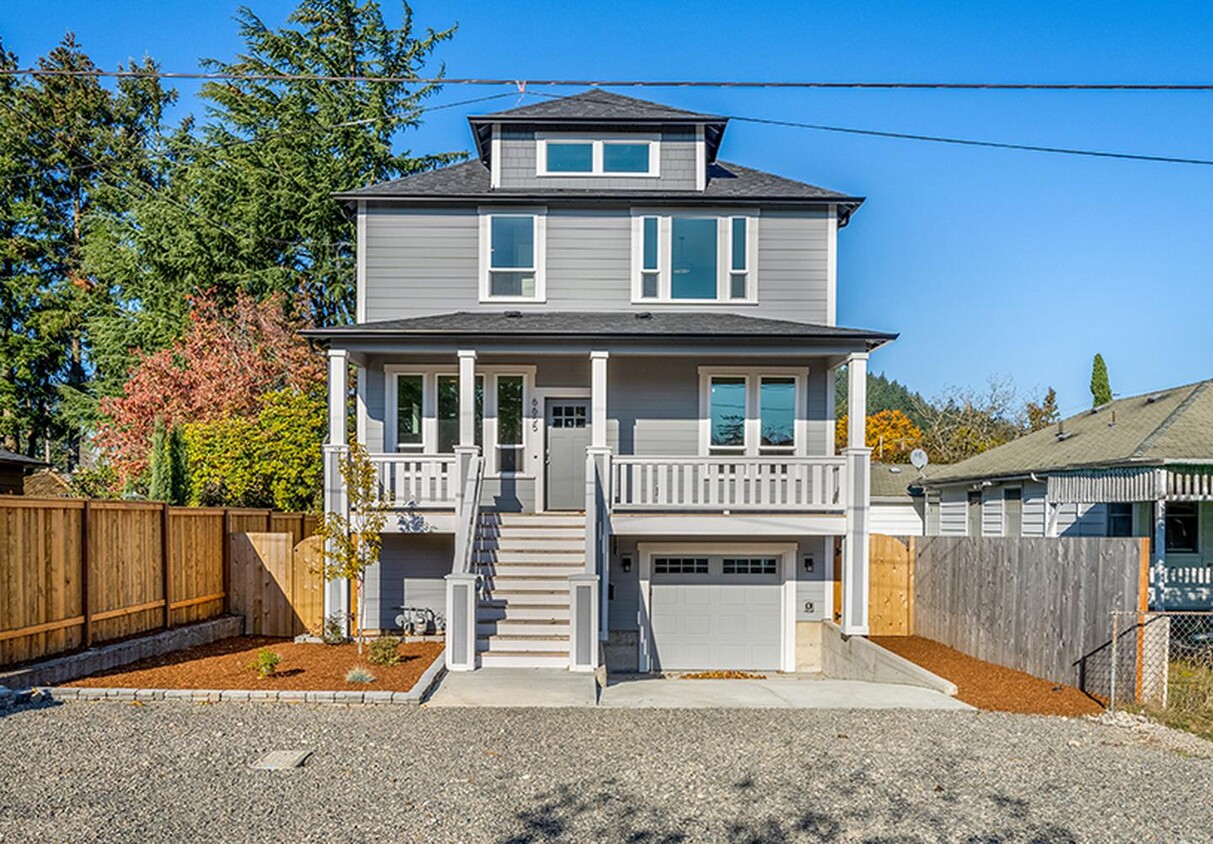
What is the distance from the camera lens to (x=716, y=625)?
1417 cm

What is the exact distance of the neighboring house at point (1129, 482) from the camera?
14.5m

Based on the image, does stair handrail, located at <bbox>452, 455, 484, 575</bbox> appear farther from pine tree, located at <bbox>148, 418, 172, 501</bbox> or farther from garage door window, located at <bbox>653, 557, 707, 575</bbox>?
pine tree, located at <bbox>148, 418, 172, 501</bbox>

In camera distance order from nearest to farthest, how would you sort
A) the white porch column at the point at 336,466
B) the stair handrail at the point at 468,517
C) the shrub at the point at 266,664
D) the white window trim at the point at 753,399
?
the shrub at the point at 266,664 → the stair handrail at the point at 468,517 → the white porch column at the point at 336,466 → the white window trim at the point at 753,399

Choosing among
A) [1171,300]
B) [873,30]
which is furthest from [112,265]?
[1171,300]

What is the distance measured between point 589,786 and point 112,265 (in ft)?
83.1

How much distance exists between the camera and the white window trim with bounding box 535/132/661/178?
15.1m

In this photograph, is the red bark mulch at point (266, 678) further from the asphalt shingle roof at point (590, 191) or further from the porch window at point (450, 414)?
the asphalt shingle roof at point (590, 191)

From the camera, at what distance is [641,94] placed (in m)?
17.5

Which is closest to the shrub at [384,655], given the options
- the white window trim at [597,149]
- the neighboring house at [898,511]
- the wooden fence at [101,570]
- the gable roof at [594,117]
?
the wooden fence at [101,570]

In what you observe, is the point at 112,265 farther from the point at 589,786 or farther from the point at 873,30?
the point at 589,786

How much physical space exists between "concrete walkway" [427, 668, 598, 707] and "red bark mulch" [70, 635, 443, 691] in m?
0.53

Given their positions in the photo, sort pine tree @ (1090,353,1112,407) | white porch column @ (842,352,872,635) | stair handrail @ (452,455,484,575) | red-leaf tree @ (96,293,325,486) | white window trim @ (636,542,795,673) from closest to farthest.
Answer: stair handrail @ (452,455,484,575)
white porch column @ (842,352,872,635)
white window trim @ (636,542,795,673)
red-leaf tree @ (96,293,325,486)
pine tree @ (1090,353,1112,407)

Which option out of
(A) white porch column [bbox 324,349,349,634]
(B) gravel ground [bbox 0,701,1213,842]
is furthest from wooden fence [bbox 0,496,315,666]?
(A) white porch column [bbox 324,349,349,634]

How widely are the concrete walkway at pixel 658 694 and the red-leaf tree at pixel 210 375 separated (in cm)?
1471
